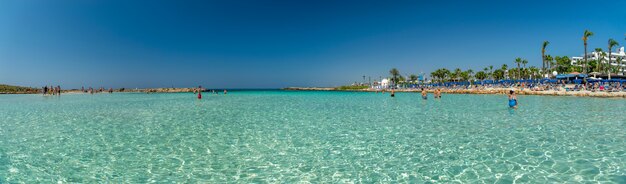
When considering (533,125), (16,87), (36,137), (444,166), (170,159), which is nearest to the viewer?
(444,166)

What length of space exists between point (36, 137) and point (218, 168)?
10272 mm

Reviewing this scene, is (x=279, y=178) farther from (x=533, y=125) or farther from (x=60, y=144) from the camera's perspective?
(x=533, y=125)

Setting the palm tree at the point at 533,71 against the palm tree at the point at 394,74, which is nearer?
the palm tree at the point at 533,71

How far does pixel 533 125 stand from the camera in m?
15.5

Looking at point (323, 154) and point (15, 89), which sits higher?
point (15, 89)

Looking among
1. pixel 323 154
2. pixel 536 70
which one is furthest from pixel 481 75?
pixel 323 154

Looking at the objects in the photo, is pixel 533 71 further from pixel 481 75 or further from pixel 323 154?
pixel 323 154

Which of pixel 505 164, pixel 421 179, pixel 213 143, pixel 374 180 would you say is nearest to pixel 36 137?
pixel 213 143

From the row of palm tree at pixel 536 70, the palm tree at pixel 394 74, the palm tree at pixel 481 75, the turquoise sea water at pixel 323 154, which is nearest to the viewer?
the turquoise sea water at pixel 323 154

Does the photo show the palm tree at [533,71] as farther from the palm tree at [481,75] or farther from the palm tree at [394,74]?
the palm tree at [394,74]

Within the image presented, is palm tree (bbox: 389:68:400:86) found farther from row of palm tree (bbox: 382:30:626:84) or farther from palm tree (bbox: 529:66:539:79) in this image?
palm tree (bbox: 529:66:539:79)

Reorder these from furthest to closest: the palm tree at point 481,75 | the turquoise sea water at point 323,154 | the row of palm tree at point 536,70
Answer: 1. the palm tree at point 481,75
2. the row of palm tree at point 536,70
3. the turquoise sea water at point 323,154

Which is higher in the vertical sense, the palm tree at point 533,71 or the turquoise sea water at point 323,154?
the palm tree at point 533,71

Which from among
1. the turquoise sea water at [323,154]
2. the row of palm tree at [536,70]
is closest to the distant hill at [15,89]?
the turquoise sea water at [323,154]
